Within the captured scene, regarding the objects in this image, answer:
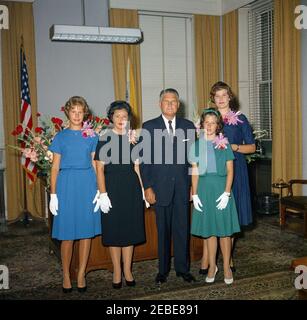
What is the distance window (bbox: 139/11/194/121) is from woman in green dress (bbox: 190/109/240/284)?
11.0 ft

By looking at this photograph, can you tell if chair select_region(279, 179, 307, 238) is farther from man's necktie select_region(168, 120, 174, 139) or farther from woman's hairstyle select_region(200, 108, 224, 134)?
man's necktie select_region(168, 120, 174, 139)

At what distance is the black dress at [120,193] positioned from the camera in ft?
9.71

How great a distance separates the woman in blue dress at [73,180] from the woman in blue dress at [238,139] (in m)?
1.02

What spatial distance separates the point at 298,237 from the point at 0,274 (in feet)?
10.2

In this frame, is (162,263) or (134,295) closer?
(134,295)

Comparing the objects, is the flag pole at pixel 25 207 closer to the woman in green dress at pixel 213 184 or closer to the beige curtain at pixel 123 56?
the beige curtain at pixel 123 56

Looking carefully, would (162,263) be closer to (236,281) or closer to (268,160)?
(236,281)

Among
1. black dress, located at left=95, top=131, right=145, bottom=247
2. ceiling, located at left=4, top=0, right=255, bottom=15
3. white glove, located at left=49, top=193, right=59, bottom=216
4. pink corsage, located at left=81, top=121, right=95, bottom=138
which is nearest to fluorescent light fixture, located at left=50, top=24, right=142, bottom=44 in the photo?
ceiling, located at left=4, top=0, right=255, bottom=15

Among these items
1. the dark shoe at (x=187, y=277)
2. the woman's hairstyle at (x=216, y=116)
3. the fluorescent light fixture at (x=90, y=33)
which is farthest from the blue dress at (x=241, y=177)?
the fluorescent light fixture at (x=90, y=33)

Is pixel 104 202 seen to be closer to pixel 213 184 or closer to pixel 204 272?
pixel 213 184

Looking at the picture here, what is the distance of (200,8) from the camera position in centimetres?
644

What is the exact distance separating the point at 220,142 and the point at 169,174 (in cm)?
44

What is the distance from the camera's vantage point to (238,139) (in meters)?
3.27
